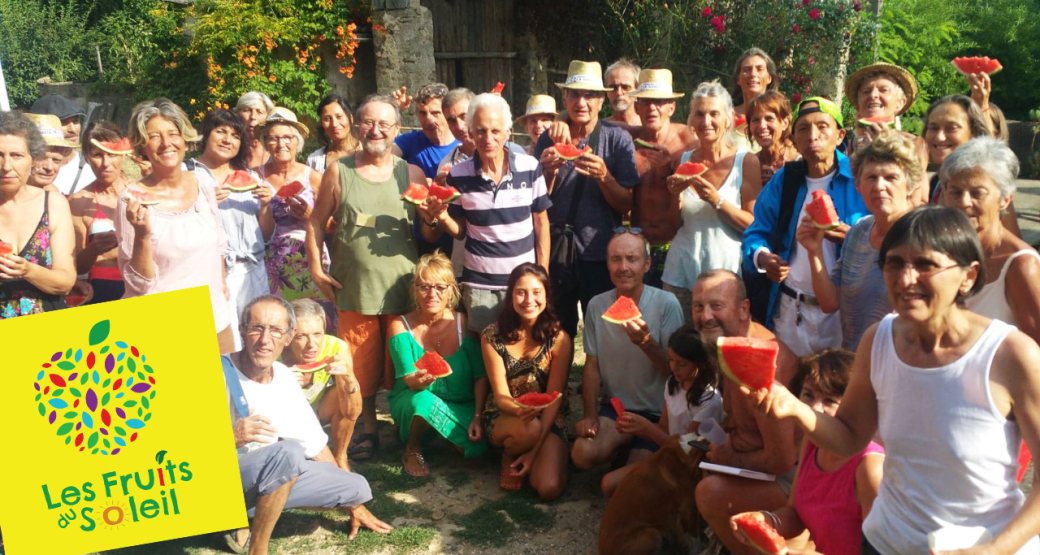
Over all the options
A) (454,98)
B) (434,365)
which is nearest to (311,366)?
(434,365)

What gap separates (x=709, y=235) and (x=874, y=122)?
104 cm

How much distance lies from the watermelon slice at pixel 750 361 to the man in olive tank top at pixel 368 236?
9.04ft

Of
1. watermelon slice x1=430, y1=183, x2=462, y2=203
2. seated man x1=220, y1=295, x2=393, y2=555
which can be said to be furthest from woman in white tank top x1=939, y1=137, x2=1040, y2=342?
seated man x1=220, y1=295, x2=393, y2=555

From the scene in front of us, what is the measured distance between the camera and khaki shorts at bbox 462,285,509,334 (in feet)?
16.0

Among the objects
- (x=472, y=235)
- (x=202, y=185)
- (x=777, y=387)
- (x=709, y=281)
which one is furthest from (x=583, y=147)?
(x=777, y=387)

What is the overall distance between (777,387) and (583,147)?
2.96 meters

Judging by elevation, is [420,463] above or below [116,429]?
below

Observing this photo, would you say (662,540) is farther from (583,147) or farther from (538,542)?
(583,147)

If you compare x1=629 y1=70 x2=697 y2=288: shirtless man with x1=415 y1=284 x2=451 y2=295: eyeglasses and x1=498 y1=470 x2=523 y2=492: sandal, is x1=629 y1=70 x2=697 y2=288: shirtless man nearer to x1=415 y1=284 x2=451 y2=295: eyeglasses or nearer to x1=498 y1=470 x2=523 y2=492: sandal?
x1=415 y1=284 x2=451 y2=295: eyeglasses

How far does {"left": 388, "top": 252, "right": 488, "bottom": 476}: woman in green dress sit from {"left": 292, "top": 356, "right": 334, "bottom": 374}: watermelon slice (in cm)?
57

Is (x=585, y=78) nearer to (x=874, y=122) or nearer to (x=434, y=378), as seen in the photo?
(x=874, y=122)

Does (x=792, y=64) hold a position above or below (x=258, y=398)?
above

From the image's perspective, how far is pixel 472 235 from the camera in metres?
4.85

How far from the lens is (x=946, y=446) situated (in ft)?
7.19
